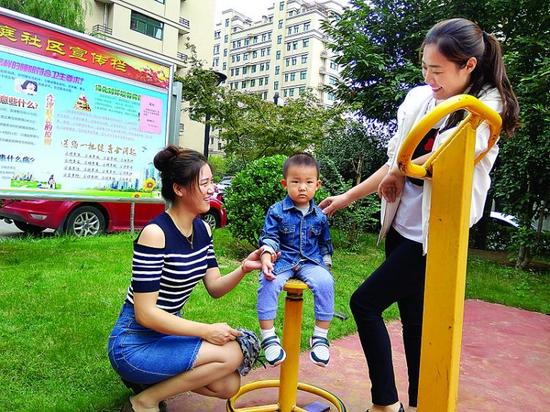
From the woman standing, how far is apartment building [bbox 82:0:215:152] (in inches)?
872

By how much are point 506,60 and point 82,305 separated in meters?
6.55

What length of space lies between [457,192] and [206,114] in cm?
1314

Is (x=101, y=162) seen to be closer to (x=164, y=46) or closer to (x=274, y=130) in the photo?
(x=274, y=130)

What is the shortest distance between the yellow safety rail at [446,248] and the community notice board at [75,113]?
3559mm

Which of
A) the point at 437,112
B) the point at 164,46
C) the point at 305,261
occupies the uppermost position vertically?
the point at 164,46

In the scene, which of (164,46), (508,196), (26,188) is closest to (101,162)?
(26,188)

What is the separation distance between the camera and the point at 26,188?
13.1ft

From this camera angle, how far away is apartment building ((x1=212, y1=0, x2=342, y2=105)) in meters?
58.9

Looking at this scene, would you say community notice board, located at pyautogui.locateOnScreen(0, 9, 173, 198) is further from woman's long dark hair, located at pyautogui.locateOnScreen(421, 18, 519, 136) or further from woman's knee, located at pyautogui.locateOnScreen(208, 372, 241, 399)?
woman's long dark hair, located at pyautogui.locateOnScreen(421, 18, 519, 136)

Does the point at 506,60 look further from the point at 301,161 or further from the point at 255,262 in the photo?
the point at 255,262

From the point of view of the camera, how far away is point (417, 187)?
6.42ft

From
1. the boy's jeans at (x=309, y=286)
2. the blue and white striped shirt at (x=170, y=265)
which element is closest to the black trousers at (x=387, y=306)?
the boy's jeans at (x=309, y=286)

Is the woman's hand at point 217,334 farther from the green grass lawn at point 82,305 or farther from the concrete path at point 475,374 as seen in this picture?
the green grass lawn at point 82,305

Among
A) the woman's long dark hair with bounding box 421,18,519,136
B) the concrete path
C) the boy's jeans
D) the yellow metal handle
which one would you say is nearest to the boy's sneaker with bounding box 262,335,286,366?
the boy's jeans
